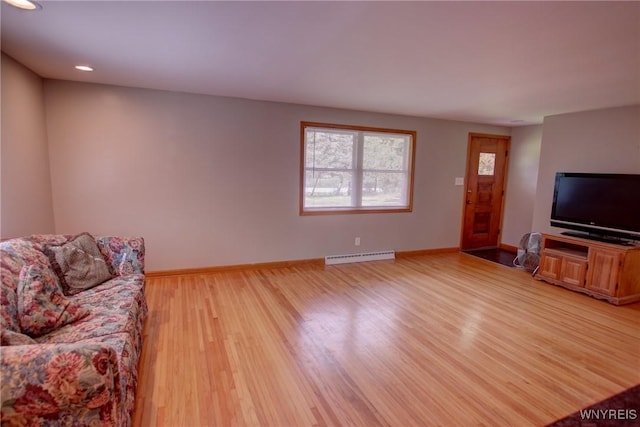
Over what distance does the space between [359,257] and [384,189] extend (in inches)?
44.4

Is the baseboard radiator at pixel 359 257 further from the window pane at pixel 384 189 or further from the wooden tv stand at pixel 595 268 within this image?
the wooden tv stand at pixel 595 268

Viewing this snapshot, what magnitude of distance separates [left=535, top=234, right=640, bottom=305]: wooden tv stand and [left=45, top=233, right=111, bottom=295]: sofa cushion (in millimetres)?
4807

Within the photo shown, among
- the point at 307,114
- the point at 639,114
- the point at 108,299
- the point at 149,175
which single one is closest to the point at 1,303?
the point at 108,299

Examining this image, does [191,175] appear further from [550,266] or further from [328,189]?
[550,266]

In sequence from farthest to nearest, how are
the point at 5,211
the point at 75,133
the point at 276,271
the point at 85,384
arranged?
the point at 276,271 < the point at 75,133 < the point at 5,211 < the point at 85,384

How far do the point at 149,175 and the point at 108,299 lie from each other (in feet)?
6.58

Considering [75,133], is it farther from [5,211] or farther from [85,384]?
[85,384]

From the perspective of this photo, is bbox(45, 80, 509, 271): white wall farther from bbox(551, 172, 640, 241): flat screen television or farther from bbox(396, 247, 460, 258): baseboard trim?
bbox(551, 172, 640, 241): flat screen television

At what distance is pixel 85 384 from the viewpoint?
123 cm

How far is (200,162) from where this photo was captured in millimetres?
3992

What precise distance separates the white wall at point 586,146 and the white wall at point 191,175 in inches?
73.2

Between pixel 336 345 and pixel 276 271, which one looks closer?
pixel 336 345

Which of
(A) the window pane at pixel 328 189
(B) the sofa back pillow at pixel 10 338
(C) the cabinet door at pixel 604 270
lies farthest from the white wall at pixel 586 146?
(B) the sofa back pillow at pixel 10 338

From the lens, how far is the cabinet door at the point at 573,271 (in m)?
3.78
